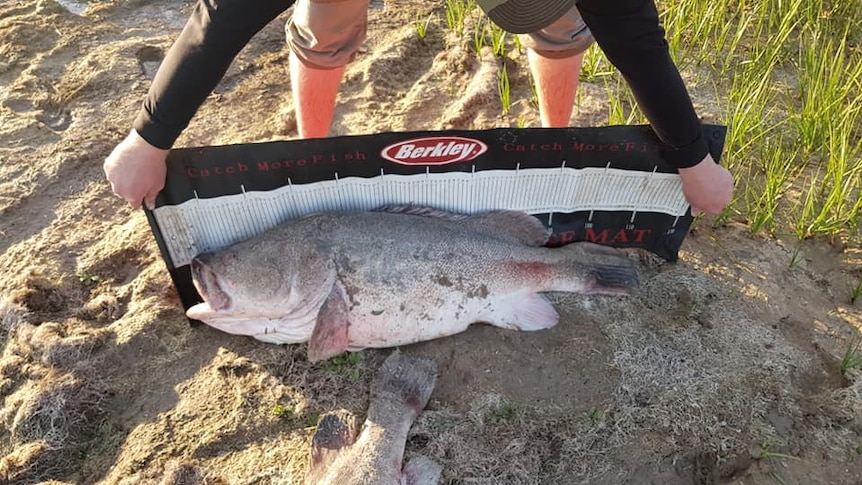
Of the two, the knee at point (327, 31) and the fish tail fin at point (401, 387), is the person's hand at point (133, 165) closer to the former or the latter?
the knee at point (327, 31)

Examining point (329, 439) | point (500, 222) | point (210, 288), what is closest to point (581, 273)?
point (500, 222)

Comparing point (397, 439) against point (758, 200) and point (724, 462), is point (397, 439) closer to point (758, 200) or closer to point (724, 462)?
point (724, 462)

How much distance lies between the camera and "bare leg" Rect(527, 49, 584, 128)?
3062mm

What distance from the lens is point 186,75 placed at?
202 centimetres

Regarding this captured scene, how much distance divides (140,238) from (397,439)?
1.52m

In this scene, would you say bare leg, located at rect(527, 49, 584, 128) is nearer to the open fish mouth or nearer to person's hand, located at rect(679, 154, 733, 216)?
person's hand, located at rect(679, 154, 733, 216)

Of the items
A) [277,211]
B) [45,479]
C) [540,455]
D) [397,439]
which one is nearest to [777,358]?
[540,455]

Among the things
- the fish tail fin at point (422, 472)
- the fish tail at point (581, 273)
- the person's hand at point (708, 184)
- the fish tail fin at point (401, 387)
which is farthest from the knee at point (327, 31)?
the fish tail fin at point (422, 472)

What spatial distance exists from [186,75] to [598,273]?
1692 millimetres

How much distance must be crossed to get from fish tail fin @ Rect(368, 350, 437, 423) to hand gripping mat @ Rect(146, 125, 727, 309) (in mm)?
658

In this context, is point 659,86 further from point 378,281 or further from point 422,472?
point 422,472

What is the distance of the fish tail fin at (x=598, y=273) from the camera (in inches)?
103

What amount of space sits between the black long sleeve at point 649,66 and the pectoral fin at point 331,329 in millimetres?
1268

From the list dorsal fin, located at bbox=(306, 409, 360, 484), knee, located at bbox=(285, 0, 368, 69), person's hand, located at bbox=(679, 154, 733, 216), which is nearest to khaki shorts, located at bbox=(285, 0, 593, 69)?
knee, located at bbox=(285, 0, 368, 69)
